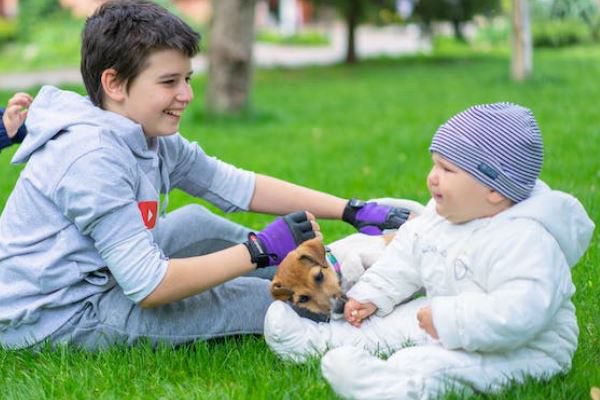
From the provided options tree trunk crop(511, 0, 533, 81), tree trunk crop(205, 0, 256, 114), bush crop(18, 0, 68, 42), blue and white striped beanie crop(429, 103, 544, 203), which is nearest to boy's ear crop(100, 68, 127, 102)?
blue and white striped beanie crop(429, 103, 544, 203)

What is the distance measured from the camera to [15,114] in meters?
3.68

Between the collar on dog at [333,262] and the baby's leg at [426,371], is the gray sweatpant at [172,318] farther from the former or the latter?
the baby's leg at [426,371]

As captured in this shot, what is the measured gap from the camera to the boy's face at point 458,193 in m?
2.78

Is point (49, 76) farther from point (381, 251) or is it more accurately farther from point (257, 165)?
point (381, 251)

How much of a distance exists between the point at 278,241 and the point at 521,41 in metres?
10.1

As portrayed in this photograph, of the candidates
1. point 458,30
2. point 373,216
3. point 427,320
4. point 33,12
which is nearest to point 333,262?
point 373,216

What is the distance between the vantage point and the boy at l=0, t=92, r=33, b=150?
368cm

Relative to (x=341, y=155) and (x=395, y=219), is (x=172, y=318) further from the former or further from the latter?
(x=341, y=155)

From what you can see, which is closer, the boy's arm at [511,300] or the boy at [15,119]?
the boy's arm at [511,300]

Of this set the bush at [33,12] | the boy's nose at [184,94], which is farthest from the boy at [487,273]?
the bush at [33,12]

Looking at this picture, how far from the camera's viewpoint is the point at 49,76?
1750cm

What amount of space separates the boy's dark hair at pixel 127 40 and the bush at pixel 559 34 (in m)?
12.4

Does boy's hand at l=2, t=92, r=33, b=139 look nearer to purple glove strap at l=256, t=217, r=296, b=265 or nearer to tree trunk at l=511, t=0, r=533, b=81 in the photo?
purple glove strap at l=256, t=217, r=296, b=265

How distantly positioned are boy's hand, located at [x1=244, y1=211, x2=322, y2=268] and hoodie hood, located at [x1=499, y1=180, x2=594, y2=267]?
653 mm
